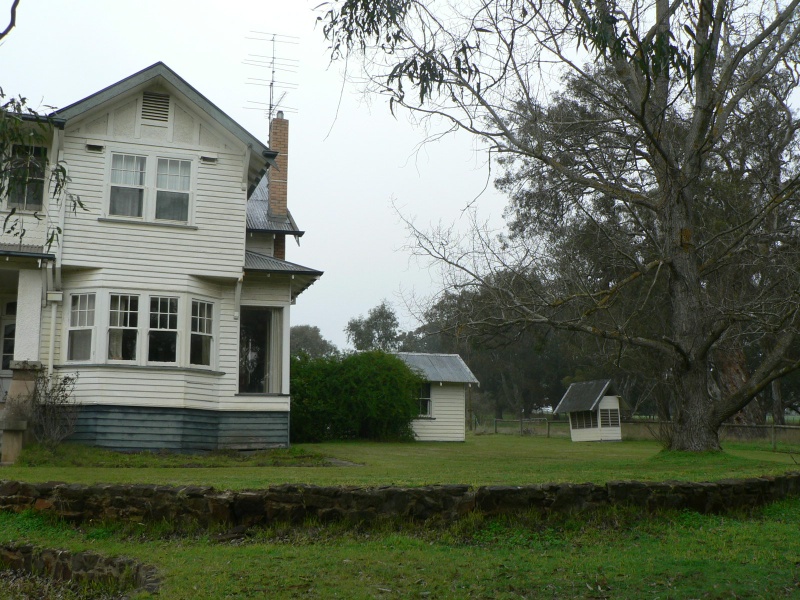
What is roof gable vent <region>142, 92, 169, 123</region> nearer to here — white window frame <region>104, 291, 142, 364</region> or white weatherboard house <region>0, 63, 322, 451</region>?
white weatherboard house <region>0, 63, 322, 451</region>

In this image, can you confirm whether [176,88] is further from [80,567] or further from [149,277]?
[80,567]

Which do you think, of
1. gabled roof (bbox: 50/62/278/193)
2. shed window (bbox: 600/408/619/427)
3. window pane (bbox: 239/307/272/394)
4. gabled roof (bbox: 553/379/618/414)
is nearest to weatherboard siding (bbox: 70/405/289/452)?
window pane (bbox: 239/307/272/394)

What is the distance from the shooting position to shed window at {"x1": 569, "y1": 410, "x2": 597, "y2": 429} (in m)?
43.5

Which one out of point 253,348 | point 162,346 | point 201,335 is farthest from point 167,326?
point 253,348

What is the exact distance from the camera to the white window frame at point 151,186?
18.9 m

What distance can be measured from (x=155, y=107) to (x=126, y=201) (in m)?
2.39

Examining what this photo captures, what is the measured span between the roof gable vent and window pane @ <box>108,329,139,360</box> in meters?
5.04

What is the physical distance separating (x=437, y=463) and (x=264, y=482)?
633cm

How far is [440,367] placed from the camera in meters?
34.4

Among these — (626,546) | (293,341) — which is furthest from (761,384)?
(293,341)

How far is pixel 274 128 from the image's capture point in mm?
25500

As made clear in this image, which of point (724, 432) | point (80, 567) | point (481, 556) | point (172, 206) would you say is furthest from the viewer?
point (724, 432)

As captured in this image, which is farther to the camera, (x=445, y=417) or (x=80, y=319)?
(x=445, y=417)

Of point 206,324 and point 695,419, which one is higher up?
point 206,324
